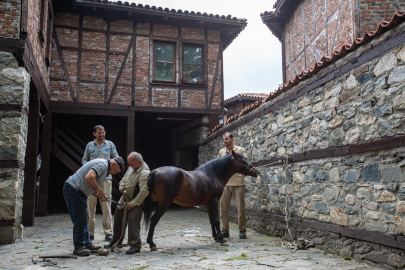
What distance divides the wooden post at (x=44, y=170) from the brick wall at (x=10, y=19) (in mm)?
4641

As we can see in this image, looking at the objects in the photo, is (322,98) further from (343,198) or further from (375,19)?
(375,19)

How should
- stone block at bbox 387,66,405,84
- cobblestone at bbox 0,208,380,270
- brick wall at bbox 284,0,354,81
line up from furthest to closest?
brick wall at bbox 284,0,354,81, cobblestone at bbox 0,208,380,270, stone block at bbox 387,66,405,84

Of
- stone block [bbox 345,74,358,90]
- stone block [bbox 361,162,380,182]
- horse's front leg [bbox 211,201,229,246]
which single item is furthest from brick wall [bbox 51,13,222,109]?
stone block [bbox 361,162,380,182]

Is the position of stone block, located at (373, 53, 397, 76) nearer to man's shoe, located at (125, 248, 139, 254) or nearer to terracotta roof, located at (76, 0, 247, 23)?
man's shoe, located at (125, 248, 139, 254)

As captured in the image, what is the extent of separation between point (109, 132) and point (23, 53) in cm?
763

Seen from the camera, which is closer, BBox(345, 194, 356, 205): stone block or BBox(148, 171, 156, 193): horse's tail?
BBox(345, 194, 356, 205): stone block

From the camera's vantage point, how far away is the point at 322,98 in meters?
4.62

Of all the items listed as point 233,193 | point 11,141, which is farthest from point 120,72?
point 233,193

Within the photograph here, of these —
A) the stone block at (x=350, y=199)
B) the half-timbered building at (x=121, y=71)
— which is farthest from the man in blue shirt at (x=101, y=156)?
the half-timbered building at (x=121, y=71)

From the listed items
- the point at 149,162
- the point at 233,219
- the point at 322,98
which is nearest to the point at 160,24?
the point at 149,162

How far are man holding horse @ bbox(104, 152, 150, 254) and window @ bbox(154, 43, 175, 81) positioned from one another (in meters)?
6.83

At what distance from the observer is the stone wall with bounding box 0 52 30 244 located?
195 inches

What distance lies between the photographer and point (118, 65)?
1054 centimetres

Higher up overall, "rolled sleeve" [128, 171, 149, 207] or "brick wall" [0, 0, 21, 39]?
"brick wall" [0, 0, 21, 39]
